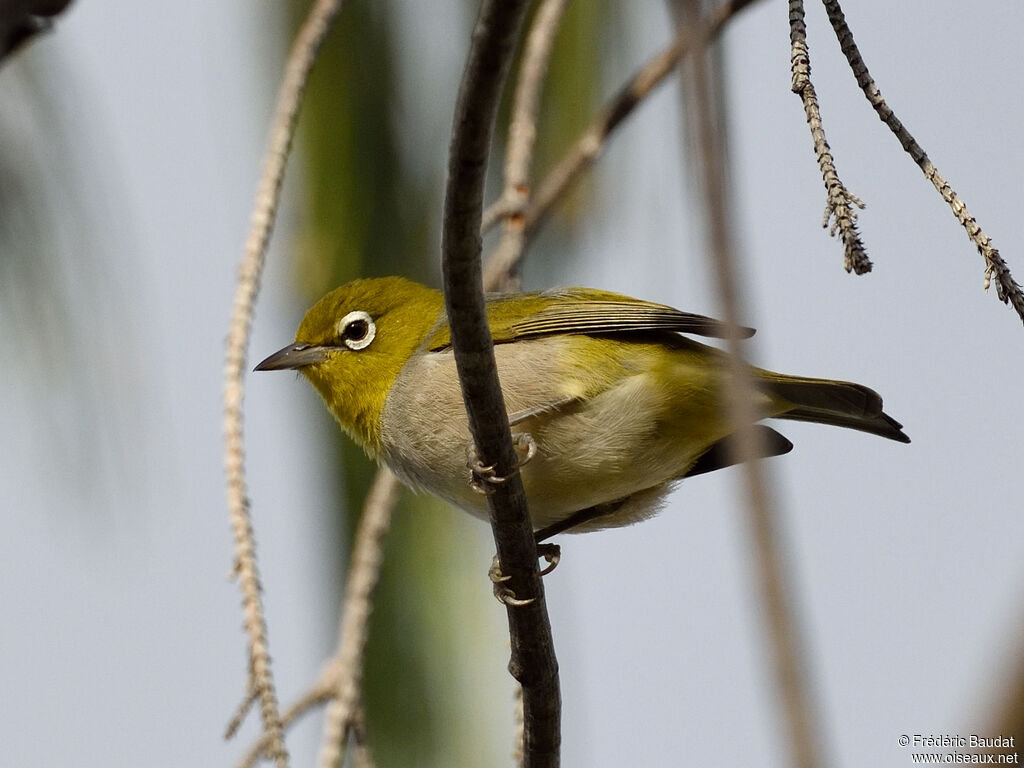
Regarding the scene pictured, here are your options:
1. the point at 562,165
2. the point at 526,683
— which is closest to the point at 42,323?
the point at 526,683

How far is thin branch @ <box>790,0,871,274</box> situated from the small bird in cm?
194

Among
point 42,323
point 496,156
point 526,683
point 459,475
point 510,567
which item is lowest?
point 526,683

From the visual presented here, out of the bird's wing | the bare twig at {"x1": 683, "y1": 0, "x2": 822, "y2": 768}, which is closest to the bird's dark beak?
the bird's wing

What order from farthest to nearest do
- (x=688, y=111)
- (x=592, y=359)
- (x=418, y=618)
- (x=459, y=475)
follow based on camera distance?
1. (x=418, y=618)
2. (x=592, y=359)
3. (x=459, y=475)
4. (x=688, y=111)

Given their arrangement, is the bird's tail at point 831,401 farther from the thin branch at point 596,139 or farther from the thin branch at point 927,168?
the thin branch at point 927,168

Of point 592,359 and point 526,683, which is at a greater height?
point 592,359

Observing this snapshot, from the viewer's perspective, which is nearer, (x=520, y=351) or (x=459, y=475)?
(x=459, y=475)

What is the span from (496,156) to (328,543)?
203 cm

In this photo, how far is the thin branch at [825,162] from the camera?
1.78 metres

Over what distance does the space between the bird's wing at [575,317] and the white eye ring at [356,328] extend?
357 mm

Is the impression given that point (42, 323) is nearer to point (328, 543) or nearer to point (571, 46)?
point (328, 543)

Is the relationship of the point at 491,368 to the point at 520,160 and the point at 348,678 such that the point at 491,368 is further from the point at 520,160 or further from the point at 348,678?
the point at 520,160

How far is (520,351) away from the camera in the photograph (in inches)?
168

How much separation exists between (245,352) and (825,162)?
1.90 m
